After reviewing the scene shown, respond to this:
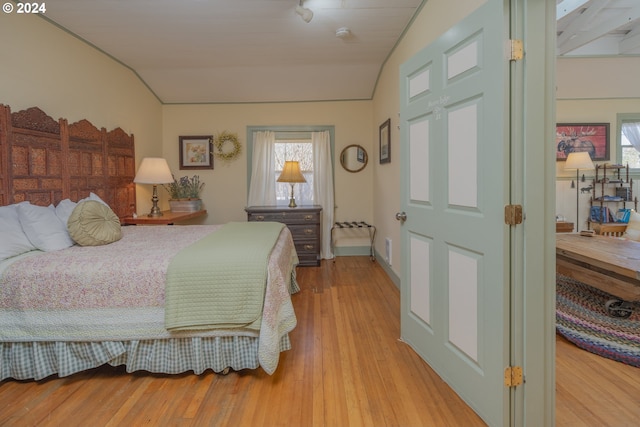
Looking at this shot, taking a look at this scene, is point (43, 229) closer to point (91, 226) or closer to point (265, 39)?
point (91, 226)

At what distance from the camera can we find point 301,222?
441cm

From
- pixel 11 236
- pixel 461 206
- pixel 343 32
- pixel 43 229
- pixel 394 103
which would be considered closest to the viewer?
pixel 461 206

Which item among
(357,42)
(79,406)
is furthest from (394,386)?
(357,42)

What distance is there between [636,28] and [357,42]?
10.6 ft

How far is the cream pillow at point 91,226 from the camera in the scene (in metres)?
→ 2.23

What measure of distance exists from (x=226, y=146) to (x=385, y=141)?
92.4 inches

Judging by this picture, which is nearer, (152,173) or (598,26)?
(598,26)

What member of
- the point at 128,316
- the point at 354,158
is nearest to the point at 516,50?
the point at 128,316

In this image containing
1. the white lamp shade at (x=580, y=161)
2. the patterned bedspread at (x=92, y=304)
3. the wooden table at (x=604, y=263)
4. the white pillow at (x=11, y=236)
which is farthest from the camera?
the white lamp shade at (x=580, y=161)

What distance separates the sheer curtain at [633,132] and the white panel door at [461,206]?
4619mm

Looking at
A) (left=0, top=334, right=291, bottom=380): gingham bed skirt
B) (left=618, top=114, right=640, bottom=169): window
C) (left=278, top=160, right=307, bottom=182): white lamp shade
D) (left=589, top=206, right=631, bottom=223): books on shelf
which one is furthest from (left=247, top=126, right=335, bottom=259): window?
(left=618, top=114, right=640, bottom=169): window

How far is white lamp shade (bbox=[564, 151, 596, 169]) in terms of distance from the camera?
440cm

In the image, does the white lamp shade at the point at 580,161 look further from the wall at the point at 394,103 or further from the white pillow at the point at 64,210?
the white pillow at the point at 64,210

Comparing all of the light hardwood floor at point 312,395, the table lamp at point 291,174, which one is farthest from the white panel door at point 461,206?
the table lamp at point 291,174
